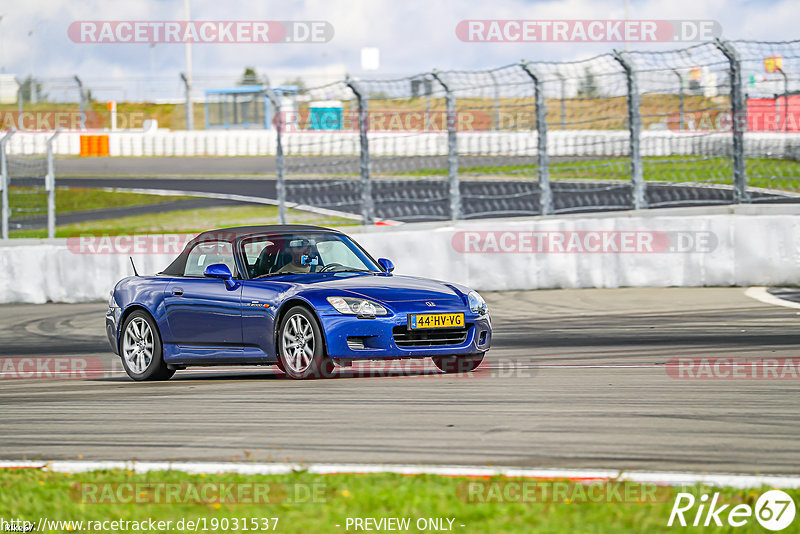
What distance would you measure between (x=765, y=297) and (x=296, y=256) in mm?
6629

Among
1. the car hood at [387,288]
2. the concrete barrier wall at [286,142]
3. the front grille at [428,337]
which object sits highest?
the concrete barrier wall at [286,142]

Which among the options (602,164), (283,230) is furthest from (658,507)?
(602,164)

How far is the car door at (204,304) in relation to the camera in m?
9.34

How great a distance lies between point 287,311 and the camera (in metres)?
8.91

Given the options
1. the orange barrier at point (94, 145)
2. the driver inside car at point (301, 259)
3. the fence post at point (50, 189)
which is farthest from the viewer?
the orange barrier at point (94, 145)

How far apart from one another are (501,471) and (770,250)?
10.4 meters

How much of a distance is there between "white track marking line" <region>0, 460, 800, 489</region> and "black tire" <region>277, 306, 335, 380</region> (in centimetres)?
311

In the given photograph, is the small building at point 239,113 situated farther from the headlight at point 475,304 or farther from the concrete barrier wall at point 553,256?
the headlight at point 475,304

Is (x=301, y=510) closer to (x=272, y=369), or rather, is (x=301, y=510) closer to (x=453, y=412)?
(x=453, y=412)

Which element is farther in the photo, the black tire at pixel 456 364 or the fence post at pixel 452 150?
the fence post at pixel 452 150

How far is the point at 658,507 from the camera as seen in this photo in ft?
14.4

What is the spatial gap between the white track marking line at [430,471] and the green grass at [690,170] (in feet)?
35.9

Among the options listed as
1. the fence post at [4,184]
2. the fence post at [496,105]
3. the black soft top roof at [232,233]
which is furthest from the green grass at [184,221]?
A: the black soft top roof at [232,233]

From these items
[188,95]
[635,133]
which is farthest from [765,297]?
[188,95]
